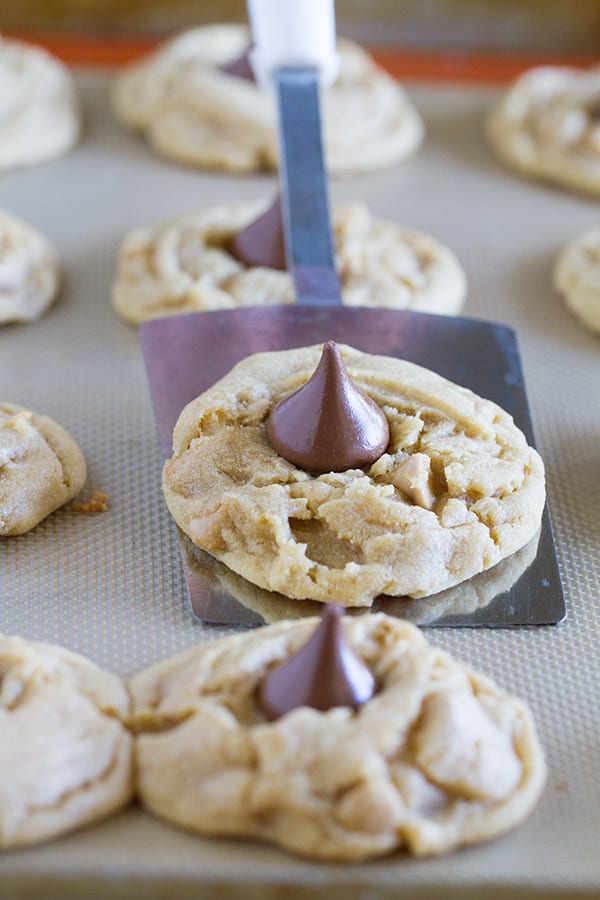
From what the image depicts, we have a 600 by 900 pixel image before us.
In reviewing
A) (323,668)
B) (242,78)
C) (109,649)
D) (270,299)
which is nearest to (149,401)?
→ (270,299)

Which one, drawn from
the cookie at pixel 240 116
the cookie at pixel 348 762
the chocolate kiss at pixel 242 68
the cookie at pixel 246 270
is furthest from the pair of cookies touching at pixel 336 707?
the chocolate kiss at pixel 242 68

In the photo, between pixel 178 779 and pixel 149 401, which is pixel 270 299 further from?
pixel 178 779

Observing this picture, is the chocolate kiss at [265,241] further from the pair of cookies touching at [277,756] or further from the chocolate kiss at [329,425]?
the pair of cookies touching at [277,756]

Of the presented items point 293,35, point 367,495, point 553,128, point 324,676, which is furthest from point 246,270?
point 324,676

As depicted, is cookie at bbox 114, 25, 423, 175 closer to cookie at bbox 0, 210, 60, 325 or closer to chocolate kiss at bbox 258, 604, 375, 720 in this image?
cookie at bbox 0, 210, 60, 325

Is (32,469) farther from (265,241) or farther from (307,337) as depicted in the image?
(265,241)

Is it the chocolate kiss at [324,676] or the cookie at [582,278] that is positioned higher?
the chocolate kiss at [324,676]
